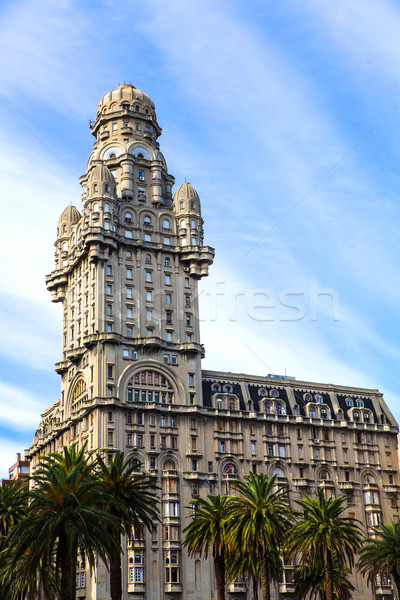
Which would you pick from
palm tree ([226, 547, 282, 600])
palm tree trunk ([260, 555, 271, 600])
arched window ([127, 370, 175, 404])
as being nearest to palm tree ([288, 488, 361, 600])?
palm tree ([226, 547, 282, 600])

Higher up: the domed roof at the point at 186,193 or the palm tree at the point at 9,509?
the domed roof at the point at 186,193

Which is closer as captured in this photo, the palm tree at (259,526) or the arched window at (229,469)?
the palm tree at (259,526)

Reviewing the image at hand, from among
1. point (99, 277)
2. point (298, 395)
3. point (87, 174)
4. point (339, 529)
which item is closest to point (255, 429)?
point (298, 395)

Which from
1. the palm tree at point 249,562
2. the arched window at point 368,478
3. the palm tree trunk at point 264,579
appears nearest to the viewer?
the palm tree trunk at point 264,579

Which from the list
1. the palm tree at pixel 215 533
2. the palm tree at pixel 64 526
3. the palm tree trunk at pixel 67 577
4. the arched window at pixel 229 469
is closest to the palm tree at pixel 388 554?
the palm tree at pixel 215 533

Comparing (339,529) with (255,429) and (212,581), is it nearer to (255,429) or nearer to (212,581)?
(212,581)

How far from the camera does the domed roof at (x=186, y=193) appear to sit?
13905 cm

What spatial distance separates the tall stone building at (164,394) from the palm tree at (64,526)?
44.0 metres

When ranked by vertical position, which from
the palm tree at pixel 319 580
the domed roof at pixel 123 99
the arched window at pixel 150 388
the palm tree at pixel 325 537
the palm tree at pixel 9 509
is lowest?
the palm tree at pixel 319 580

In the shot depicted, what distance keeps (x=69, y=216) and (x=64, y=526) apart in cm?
8648

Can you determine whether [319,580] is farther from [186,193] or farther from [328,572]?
[186,193]

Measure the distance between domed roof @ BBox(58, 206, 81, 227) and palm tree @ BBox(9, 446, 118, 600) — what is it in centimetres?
7975

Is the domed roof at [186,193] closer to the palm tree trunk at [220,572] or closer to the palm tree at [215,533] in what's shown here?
the palm tree at [215,533]

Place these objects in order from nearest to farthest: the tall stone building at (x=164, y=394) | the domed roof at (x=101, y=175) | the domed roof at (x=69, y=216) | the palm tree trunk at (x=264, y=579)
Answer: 1. the palm tree trunk at (x=264, y=579)
2. the tall stone building at (x=164, y=394)
3. the domed roof at (x=101, y=175)
4. the domed roof at (x=69, y=216)
